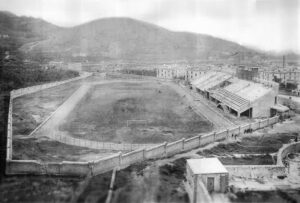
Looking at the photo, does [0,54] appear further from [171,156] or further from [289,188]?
[289,188]

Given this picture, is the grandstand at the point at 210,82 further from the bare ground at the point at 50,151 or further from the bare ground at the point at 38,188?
the bare ground at the point at 38,188

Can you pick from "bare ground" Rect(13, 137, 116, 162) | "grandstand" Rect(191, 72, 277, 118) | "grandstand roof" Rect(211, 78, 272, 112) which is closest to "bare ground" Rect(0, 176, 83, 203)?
"bare ground" Rect(13, 137, 116, 162)

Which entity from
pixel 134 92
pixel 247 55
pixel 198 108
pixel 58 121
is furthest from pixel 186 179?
pixel 247 55

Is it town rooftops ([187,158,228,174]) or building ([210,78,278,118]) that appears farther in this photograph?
building ([210,78,278,118])

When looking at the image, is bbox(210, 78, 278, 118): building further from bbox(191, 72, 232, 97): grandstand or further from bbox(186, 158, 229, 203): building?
bbox(186, 158, 229, 203): building

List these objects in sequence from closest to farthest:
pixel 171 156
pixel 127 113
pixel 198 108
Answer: pixel 171 156, pixel 127 113, pixel 198 108

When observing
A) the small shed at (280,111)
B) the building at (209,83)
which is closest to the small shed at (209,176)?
the small shed at (280,111)

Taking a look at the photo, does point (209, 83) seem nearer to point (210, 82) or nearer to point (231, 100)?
point (210, 82)
